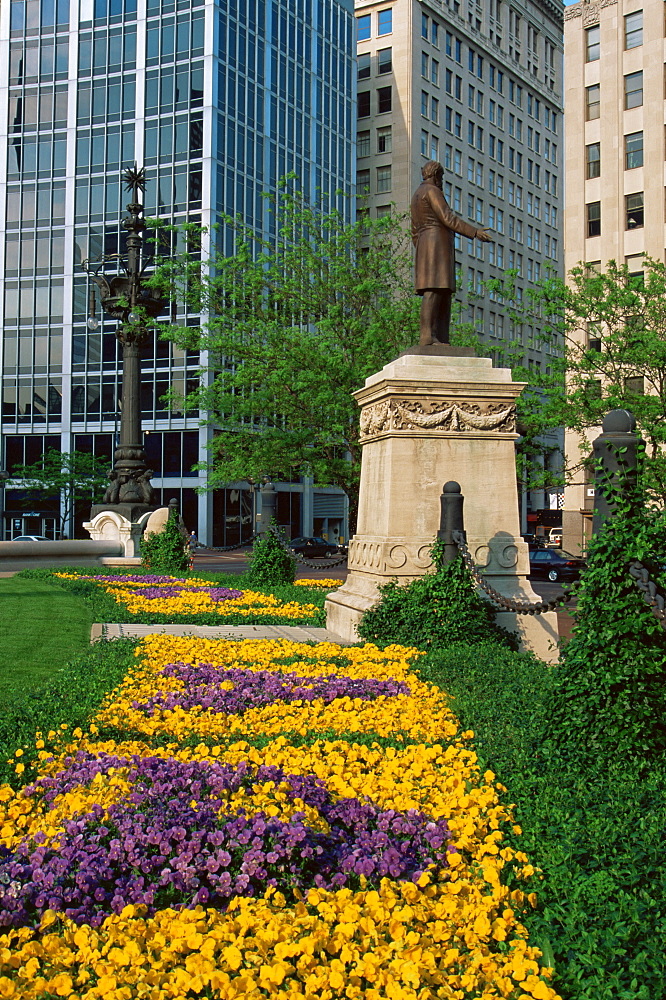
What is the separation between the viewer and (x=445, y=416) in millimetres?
10305

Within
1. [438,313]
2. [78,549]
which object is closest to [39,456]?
[78,549]

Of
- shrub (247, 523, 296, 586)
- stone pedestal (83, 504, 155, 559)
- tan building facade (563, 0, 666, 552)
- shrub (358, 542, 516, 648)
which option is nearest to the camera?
shrub (358, 542, 516, 648)

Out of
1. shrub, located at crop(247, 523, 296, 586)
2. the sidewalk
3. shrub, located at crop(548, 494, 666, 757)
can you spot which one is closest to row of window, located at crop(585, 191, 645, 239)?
shrub, located at crop(247, 523, 296, 586)

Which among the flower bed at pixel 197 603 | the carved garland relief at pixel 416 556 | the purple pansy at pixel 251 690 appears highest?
the carved garland relief at pixel 416 556

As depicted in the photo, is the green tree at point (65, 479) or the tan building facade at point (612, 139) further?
the green tree at point (65, 479)

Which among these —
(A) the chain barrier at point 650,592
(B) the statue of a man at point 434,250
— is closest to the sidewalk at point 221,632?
(B) the statue of a man at point 434,250

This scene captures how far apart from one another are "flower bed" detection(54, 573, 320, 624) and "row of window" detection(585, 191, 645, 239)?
125ft

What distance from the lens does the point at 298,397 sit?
20.5 meters

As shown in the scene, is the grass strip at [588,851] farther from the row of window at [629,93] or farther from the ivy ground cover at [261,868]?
the row of window at [629,93]

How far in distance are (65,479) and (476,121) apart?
53.4 meters

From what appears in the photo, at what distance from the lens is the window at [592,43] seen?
49375 millimetres

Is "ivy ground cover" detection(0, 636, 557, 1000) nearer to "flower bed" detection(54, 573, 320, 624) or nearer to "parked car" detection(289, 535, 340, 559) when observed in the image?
"flower bed" detection(54, 573, 320, 624)

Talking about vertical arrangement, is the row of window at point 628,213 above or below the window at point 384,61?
below

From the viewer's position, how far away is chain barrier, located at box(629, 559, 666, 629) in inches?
201
